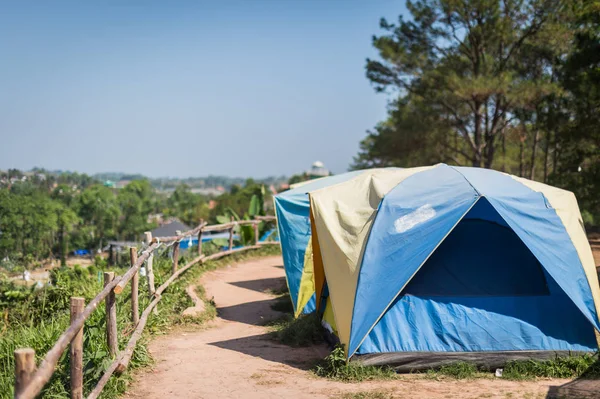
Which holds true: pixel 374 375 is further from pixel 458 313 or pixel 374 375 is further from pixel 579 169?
pixel 579 169

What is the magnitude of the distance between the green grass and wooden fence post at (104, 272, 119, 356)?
0.28 ft

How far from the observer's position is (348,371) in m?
5.75

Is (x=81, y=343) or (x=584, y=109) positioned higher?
(x=584, y=109)

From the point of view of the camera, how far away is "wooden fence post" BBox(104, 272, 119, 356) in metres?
5.39

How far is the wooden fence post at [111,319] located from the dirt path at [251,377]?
410 mm

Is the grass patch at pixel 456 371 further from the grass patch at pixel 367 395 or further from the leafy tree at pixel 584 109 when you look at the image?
the leafy tree at pixel 584 109

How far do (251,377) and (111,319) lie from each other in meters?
1.48

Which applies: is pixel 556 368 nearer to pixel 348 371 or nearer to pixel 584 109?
pixel 348 371

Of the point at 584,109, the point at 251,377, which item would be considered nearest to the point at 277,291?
the point at 251,377

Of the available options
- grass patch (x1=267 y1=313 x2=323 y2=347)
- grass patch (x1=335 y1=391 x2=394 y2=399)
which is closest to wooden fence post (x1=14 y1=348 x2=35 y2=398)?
grass patch (x1=335 y1=391 x2=394 y2=399)

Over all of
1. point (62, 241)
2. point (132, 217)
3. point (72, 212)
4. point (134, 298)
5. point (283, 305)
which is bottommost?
point (62, 241)

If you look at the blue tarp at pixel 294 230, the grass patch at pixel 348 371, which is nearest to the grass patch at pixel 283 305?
the blue tarp at pixel 294 230

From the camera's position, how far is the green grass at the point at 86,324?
5.17m

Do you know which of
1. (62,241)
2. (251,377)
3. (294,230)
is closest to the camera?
(251,377)
